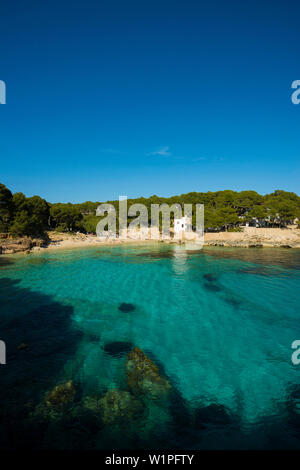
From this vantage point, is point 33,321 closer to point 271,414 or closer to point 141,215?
point 271,414

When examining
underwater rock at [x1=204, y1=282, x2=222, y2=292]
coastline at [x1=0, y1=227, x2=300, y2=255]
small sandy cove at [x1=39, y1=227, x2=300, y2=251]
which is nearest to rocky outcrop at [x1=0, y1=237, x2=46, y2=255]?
coastline at [x1=0, y1=227, x2=300, y2=255]

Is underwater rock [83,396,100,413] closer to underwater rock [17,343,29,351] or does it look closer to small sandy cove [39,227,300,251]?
underwater rock [17,343,29,351]

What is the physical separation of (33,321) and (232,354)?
11.0 metres

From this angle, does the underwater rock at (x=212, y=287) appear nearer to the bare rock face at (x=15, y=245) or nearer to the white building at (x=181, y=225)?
the bare rock face at (x=15, y=245)

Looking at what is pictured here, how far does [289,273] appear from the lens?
23.7 metres

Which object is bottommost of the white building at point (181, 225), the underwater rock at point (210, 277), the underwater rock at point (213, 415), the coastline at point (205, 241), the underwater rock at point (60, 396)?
the underwater rock at point (213, 415)

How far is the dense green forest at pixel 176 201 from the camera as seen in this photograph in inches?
1518

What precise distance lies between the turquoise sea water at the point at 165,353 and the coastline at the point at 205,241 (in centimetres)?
1682

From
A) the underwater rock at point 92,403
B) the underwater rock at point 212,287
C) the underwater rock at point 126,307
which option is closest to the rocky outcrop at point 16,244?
the underwater rock at point 126,307

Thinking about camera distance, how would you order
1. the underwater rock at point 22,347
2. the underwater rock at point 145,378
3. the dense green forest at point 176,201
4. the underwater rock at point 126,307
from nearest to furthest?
the underwater rock at point 145,378, the underwater rock at point 22,347, the underwater rock at point 126,307, the dense green forest at point 176,201

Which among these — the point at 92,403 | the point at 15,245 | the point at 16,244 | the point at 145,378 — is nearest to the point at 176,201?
the point at 16,244

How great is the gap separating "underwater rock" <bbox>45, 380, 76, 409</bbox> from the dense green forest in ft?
121

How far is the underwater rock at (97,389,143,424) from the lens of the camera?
634 cm

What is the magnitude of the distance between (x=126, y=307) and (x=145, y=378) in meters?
7.32
